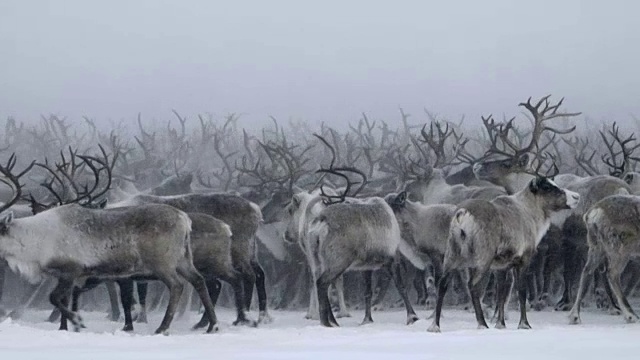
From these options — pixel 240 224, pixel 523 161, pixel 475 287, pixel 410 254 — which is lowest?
pixel 410 254

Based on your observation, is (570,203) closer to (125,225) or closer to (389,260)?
(389,260)

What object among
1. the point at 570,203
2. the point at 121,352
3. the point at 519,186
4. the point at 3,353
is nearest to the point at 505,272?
the point at 570,203

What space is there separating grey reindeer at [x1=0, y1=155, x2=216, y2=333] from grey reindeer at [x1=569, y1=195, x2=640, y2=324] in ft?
12.0

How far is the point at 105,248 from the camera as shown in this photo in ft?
31.2

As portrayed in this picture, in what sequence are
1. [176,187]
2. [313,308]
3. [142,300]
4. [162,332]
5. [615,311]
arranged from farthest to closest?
[176,187] → [313,308] → [142,300] → [615,311] → [162,332]

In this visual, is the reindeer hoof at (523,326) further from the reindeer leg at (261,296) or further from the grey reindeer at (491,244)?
the reindeer leg at (261,296)

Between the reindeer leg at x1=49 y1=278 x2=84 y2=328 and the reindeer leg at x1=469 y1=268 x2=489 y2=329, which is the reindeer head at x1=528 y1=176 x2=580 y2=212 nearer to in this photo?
the reindeer leg at x1=469 y1=268 x2=489 y2=329

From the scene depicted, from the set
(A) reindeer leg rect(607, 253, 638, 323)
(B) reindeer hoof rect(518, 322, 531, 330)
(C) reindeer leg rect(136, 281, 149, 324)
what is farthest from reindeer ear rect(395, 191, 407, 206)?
(C) reindeer leg rect(136, 281, 149, 324)

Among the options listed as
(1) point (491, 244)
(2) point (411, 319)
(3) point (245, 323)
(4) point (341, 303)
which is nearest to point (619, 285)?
(1) point (491, 244)

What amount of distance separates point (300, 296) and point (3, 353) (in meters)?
6.85

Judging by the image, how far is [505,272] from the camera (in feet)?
32.7

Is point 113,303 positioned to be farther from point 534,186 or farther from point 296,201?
point 534,186

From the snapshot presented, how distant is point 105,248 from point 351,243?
2.31 metres

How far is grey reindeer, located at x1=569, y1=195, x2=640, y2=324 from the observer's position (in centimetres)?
1023
